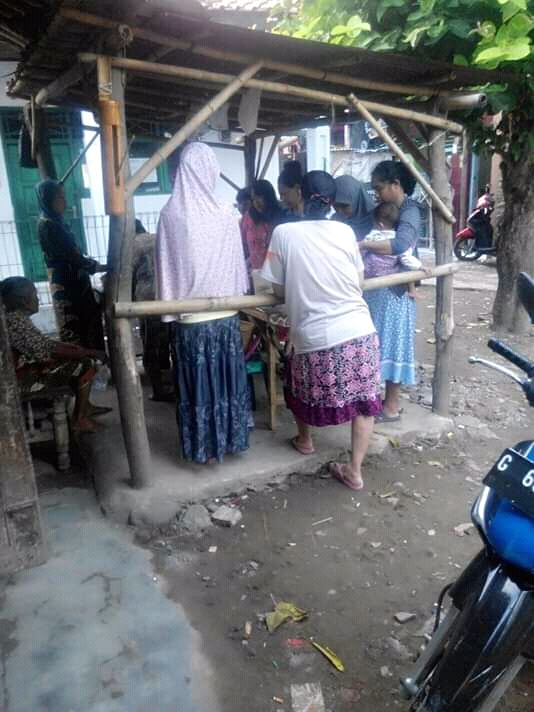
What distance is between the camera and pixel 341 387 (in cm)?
335

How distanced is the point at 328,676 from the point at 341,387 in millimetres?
1528

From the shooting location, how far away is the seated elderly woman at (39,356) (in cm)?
359

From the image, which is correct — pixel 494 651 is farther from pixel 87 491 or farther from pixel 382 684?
pixel 87 491

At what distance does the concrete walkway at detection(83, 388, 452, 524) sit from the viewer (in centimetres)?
330

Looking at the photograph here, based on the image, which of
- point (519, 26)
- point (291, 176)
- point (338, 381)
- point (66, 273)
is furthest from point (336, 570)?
point (519, 26)

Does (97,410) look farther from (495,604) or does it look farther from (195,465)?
(495,604)

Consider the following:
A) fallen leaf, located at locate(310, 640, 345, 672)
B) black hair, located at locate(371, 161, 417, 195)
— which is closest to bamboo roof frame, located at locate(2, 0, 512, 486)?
black hair, located at locate(371, 161, 417, 195)

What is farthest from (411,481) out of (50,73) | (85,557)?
(50,73)

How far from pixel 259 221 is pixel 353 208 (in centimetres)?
111

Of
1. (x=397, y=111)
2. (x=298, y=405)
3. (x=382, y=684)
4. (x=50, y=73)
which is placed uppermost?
(x=50, y=73)

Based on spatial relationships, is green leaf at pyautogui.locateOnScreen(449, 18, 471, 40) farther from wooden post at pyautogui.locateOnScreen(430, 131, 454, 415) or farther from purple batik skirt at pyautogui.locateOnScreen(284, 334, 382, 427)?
purple batik skirt at pyautogui.locateOnScreen(284, 334, 382, 427)

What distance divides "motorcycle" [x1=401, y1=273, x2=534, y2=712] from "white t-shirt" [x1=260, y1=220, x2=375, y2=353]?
1.54m

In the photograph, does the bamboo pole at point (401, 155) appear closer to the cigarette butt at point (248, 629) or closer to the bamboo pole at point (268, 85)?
the bamboo pole at point (268, 85)

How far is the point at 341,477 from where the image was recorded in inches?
146
